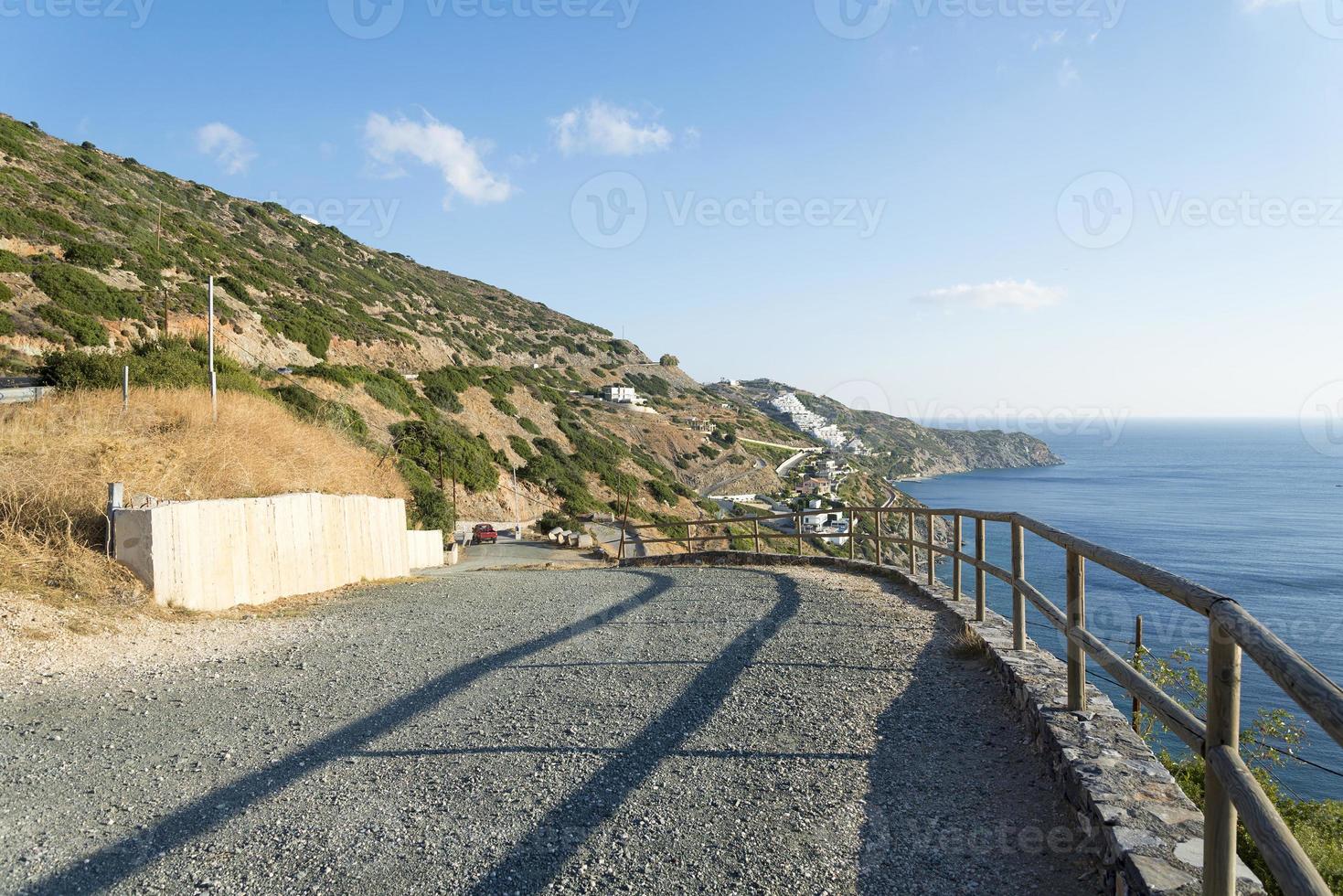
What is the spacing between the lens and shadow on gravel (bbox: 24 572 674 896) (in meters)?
3.30

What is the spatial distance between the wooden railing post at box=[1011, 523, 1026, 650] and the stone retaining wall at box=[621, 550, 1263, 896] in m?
0.12

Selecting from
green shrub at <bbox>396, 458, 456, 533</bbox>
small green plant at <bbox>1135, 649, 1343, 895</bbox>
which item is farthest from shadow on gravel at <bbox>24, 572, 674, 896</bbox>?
green shrub at <bbox>396, 458, 456, 533</bbox>

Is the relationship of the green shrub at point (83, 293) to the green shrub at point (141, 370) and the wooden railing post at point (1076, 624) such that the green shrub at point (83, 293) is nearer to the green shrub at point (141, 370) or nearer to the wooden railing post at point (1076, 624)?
the green shrub at point (141, 370)

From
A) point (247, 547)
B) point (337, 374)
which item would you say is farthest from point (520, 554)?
point (247, 547)

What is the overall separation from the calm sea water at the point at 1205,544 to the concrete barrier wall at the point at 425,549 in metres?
14.7

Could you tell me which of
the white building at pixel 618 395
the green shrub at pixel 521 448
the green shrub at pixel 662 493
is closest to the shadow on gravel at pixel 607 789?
the green shrub at pixel 521 448

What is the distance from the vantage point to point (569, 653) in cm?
695

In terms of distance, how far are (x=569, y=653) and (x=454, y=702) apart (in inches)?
58.2

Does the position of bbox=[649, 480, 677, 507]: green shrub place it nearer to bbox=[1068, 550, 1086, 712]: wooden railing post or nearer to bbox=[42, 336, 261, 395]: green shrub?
bbox=[42, 336, 261, 395]: green shrub

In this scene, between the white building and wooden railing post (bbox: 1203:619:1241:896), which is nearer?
→ wooden railing post (bbox: 1203:619:1241:896)

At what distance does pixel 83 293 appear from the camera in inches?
1058

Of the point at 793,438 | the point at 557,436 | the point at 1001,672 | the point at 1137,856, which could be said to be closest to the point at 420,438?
the point at 557,436

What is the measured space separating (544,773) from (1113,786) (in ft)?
8.93

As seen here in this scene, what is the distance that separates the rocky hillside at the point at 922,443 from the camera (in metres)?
148
